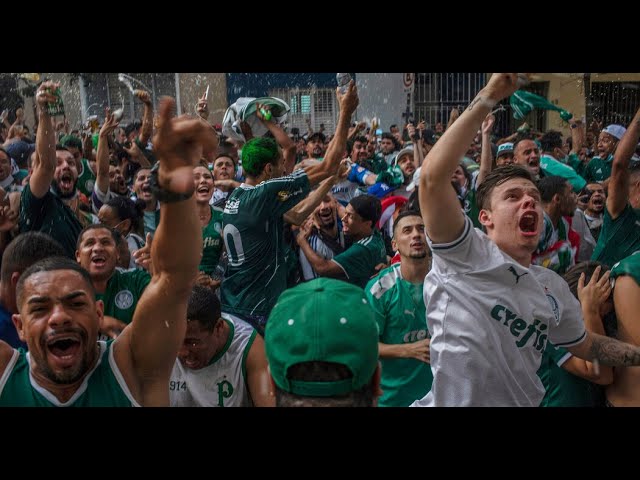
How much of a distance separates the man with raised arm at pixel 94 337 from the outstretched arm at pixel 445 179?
0.82 m

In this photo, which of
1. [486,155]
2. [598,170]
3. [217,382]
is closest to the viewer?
[217,382]

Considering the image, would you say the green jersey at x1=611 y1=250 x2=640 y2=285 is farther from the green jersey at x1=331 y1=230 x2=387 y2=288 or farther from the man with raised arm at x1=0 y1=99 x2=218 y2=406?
the green jersey at x1=331 y1=230 x2=387 y2=288

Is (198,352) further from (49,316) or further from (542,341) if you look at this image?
(542,341)

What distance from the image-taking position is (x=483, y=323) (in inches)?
105

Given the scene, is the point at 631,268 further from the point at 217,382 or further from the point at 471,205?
the point at 471,205

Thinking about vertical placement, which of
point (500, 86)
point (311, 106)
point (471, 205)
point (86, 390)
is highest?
point (311, 106)

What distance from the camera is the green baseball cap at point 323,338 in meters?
1.62

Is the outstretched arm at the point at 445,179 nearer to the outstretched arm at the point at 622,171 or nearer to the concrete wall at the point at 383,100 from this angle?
the outstretched arm at the point at 622,171

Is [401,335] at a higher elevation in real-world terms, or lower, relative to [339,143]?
lower

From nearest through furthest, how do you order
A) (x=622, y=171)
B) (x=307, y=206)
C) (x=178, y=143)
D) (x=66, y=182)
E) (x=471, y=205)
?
1. (x=178, y=143)
2. (x=622, y=171)
3. (x=307, y=206)
4. (x=66, y=182)
5. (x=471, y=205)

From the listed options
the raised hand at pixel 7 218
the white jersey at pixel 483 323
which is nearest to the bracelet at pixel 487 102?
the white jersey at pixel 483 323

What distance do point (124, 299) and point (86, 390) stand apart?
5.56 feet

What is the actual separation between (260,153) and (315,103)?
1273 centimetres

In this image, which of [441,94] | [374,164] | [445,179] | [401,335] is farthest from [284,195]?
[441,94]
